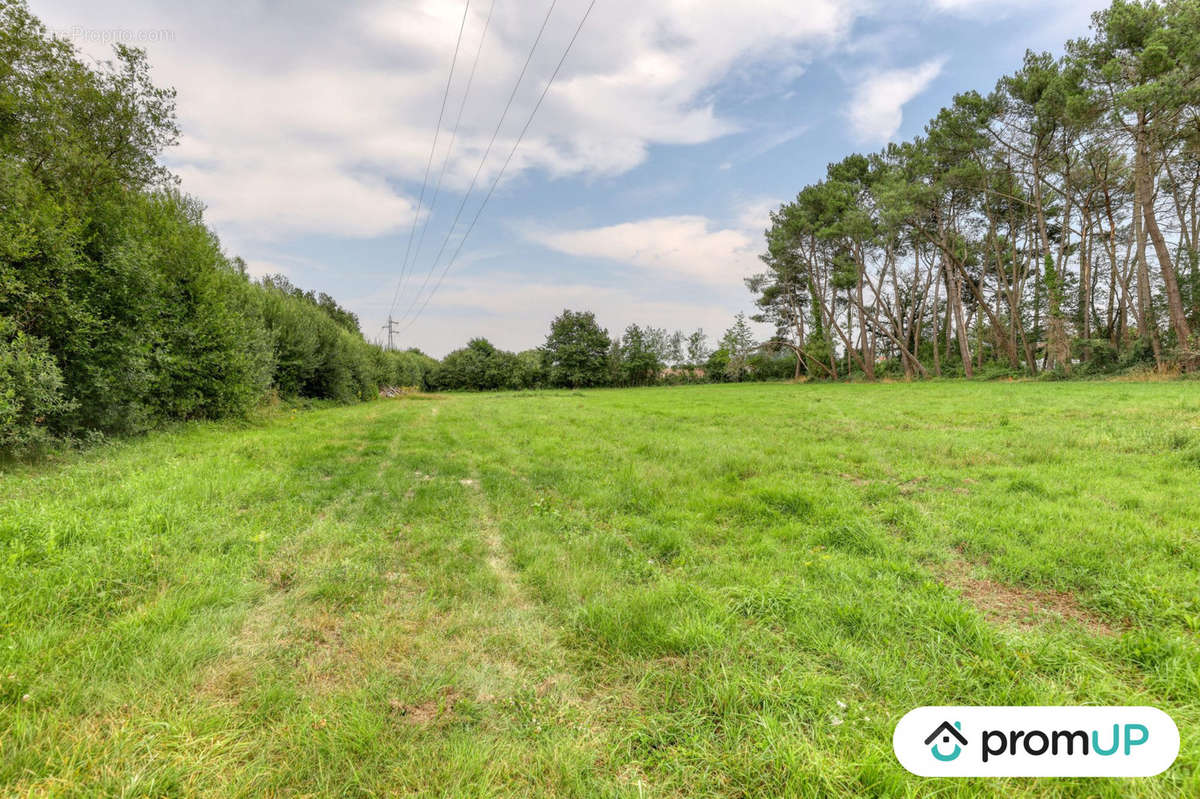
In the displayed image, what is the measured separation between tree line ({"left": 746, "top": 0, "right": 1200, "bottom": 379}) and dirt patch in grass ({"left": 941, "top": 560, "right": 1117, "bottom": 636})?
1081 inches

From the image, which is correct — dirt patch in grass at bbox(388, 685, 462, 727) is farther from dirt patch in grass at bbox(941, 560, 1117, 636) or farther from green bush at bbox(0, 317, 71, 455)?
green bush at bbox(0, 317, 71, 455)

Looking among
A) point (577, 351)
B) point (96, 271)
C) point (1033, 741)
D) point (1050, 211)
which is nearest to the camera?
point (1033, 741)

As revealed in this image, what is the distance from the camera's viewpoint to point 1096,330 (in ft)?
A: 97.0

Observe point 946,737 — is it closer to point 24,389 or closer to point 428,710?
point 428,710

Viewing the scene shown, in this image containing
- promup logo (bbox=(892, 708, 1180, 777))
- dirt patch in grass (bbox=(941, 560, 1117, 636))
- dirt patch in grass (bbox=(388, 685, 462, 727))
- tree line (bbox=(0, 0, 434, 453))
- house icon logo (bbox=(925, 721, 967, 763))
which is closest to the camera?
promup logo (bbox=(892, 708, 1180, 777))

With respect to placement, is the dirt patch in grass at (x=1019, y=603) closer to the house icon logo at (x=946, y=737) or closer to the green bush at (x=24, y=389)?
the house icon logo at (x=946, y=737)

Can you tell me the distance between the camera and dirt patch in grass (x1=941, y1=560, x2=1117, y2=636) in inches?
111

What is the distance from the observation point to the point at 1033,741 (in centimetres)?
202

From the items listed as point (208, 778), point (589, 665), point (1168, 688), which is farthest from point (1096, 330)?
point (208, 778)

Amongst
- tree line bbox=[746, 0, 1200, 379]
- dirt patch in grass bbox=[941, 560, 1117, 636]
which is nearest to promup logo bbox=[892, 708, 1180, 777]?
dirt patch in grass bbox=[941, 560, 1117, 636]

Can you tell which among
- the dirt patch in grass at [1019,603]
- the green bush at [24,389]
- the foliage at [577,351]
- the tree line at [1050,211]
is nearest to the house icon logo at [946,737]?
the dirt patch in grass at [1019,603]

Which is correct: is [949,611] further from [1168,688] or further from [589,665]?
[589,665]

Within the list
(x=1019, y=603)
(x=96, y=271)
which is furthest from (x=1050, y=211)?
(x=96, y=271)

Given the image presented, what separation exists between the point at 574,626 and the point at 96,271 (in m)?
12.4
